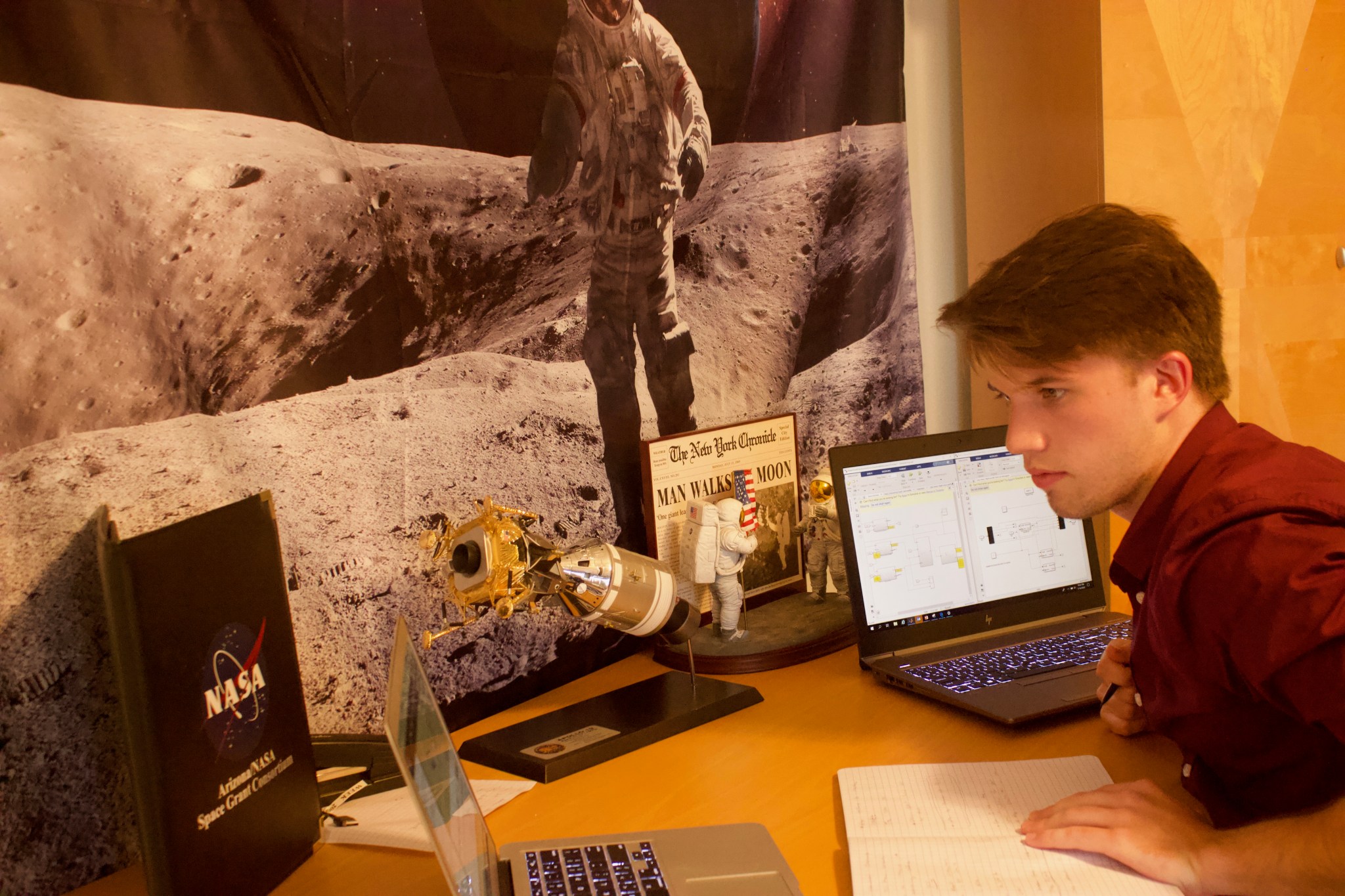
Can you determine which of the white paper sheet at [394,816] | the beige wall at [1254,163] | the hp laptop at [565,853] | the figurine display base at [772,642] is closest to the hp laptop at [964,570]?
the figurine display base at [772,642]

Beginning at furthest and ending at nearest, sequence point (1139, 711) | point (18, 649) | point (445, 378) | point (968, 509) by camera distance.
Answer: point (968, 509), point (445, 378), point (1139, 711), point (18, 649)

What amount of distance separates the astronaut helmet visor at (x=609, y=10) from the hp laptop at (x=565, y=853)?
100cm

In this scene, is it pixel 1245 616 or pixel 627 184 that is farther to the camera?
pixel 627 184

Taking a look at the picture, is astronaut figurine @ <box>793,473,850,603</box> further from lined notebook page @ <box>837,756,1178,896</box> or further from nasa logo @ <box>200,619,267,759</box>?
nasa logo @ <box>200,619,267,759</box>

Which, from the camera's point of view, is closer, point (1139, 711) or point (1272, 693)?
point (1272, 693)

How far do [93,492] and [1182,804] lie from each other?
1151mm

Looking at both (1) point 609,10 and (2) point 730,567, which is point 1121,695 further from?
(1) point 609,10

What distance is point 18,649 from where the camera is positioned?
97 centimetres

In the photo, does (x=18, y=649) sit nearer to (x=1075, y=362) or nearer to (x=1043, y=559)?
(x=1075, y=362)

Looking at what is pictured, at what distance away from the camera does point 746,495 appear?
1.62m

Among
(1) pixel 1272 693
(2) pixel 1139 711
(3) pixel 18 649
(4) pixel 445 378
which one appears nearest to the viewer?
(1) pixel 1272 693

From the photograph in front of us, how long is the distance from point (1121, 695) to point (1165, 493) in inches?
12.6

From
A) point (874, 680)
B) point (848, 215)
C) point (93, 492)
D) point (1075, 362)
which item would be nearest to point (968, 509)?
point (874, 680)

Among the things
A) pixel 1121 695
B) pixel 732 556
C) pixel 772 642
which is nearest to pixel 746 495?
pixel 732 556
